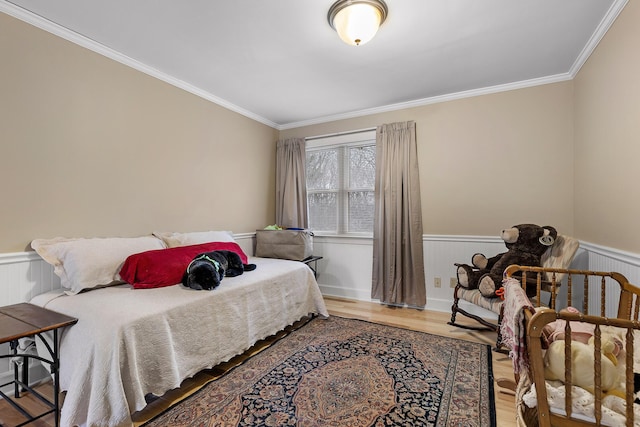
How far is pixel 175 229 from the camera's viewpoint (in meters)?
2.96

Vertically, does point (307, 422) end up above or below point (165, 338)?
below

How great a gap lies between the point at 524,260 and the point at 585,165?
953 millimetres

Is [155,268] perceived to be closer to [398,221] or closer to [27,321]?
[27,321]

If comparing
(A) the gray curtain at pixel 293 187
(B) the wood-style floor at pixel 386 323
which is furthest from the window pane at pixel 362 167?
(B) the wood-style floor at pixel 386 323

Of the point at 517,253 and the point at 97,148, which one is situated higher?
the point at 97,148

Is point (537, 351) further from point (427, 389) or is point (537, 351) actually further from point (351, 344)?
point (351, 344)

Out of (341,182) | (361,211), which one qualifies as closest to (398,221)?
(361,211)

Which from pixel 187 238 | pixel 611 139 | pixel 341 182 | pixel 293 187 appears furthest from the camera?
pixel 293 187

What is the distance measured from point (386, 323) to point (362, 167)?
1935 mm

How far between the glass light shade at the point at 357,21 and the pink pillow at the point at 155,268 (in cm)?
200

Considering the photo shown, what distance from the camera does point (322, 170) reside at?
4172 millimetres

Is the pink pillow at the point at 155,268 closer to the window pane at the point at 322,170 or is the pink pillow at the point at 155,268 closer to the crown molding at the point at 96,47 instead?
the crown molding at the point at 96,47

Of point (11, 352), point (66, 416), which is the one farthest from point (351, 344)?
point (11, 352)

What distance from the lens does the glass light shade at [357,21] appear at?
185cm
